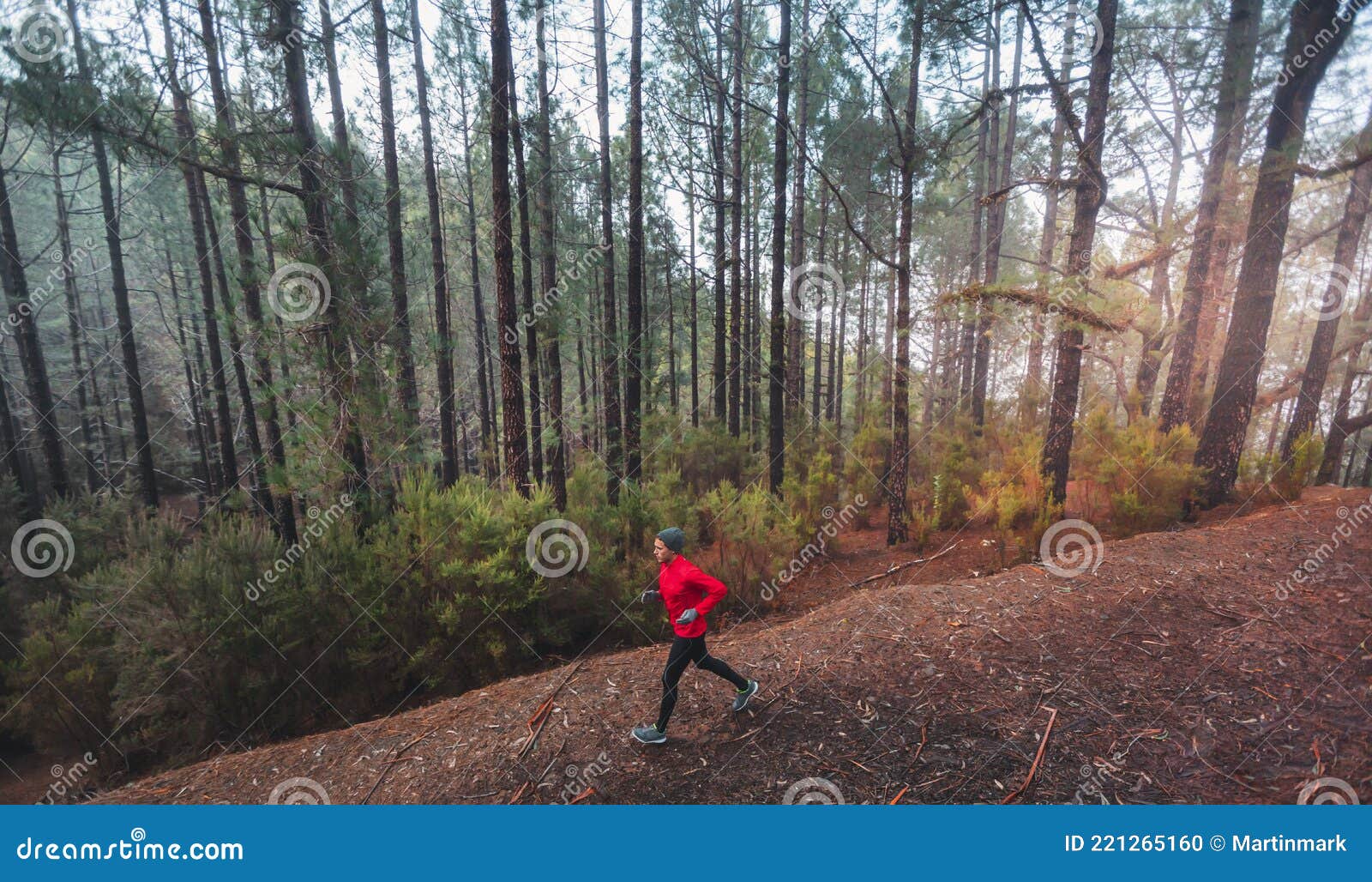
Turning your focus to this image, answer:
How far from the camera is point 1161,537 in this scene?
247 inches

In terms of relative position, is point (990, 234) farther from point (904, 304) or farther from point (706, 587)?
point (706, 587)

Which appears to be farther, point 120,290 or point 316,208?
point 120,290

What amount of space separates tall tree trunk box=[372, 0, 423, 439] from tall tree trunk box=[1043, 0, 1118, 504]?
8.61 m

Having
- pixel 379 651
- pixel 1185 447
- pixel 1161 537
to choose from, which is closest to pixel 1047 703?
pixel 1161 537

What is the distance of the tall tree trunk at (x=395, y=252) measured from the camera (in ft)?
23.8

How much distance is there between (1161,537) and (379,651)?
347 inches

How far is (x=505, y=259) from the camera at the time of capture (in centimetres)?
683

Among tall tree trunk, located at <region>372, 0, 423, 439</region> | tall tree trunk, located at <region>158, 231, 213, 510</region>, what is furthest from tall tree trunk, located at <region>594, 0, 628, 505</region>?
tall tree trunk, located at <region>158, 231, 213, 510</region>

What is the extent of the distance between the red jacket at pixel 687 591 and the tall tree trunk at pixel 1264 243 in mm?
8442

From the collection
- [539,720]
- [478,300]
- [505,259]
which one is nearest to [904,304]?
[505,259]

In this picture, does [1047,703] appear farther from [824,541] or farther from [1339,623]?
[824,541]

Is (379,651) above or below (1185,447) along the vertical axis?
below

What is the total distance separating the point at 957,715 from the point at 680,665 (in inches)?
75.3

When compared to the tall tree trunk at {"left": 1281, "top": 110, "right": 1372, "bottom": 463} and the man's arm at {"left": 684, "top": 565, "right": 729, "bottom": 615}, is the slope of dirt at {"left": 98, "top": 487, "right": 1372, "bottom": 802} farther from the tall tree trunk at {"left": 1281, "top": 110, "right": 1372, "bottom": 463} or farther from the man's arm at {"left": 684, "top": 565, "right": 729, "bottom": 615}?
the tall tree trunk at {"left": 1281, "top": 110, "right": 1372, "bottom": 463}
